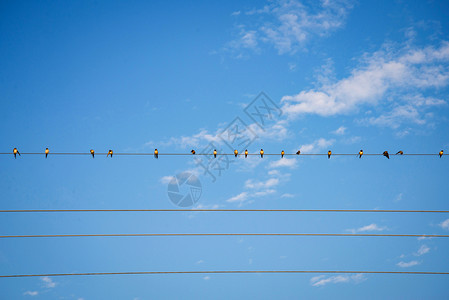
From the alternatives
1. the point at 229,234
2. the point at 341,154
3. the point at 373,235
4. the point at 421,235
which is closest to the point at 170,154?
the point at 229,234

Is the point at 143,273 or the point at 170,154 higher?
the point at 170,154

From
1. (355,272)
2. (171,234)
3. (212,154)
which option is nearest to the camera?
(171,234)

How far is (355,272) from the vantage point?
17.4m

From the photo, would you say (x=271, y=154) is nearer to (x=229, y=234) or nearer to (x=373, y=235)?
(x=229, y=234)

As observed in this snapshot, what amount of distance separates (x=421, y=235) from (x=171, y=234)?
1166 cm

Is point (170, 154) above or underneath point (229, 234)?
above

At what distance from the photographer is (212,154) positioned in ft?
66.4

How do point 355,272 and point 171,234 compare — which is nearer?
point 171,234

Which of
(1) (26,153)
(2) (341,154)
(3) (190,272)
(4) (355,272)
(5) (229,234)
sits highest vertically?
(1) (26,153)

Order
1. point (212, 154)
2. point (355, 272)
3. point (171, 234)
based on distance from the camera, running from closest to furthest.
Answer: point (171, 234) → point (355, 272) → point (212, 154)

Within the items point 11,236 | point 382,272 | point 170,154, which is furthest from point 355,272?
point 11,236

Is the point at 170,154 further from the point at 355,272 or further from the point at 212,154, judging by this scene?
the point at 355,272

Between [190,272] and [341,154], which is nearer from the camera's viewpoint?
[190,272]

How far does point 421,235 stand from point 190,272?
35.9ft
